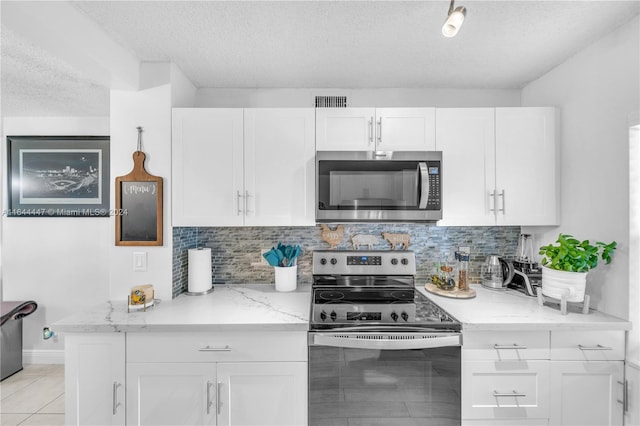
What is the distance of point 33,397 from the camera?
261cm

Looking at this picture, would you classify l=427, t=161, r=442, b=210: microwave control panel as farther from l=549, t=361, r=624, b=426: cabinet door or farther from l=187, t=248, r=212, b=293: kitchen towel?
l=187, t=248, r=212, b=293: kitchen towel

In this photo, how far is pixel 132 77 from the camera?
1987 mm

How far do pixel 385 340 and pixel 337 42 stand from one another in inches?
65.1

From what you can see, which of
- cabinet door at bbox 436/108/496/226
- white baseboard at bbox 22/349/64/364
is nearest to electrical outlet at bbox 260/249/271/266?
cabinet door at bbox 436/108/496/226

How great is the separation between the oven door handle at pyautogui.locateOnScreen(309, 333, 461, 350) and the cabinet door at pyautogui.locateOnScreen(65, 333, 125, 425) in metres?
1.02

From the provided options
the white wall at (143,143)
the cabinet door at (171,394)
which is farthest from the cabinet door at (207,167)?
the cabinet door at (171,394)

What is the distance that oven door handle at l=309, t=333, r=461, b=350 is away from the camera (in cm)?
159

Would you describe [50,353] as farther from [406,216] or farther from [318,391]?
[406,216]

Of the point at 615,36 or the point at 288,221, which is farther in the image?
the point at 288,221

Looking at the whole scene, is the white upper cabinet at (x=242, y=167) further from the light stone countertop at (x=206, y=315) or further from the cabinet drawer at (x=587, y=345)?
the cabinet drawer at (x=587, y=345)

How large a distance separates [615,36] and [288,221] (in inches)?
83.1

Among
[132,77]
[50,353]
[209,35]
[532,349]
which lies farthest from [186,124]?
[50,353]

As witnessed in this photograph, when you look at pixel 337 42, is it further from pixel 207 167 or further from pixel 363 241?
pixel 363 241

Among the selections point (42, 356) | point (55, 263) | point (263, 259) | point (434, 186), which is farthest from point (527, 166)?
point (42, 356)
